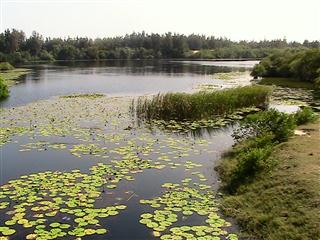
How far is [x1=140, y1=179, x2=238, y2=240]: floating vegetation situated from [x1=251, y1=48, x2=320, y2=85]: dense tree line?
29.7 m

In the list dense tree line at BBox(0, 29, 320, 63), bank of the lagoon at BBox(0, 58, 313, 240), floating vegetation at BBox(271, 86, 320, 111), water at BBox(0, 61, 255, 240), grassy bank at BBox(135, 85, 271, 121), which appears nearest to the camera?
bank of the lagoon at BBox(0, 58, 313, 240)

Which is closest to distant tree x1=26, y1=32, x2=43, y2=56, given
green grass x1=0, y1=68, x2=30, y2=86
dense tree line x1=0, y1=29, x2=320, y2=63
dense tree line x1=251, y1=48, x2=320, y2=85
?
dense tree line x1=0, y1=29, x2=320, y2=63

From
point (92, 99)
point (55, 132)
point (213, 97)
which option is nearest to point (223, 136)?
point (213, 97)

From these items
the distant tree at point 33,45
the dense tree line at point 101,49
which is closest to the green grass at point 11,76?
the dense tree line at point 101,49

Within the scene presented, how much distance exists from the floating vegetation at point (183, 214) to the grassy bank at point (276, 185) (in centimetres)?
57

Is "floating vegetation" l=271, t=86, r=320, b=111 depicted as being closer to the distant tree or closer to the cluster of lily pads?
the cluster of lily pads

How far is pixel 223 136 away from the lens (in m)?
19.0

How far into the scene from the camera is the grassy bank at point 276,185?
29.0 feet

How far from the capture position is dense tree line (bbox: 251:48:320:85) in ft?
150

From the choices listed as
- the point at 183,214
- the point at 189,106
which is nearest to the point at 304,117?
the point at 189,106

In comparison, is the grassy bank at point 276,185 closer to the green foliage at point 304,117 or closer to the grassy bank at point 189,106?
the green foliage at point 304,117

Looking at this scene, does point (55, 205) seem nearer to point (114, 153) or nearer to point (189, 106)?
point (114, 153)

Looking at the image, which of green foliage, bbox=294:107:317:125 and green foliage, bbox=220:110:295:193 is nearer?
green foliage, bbox=220:110:295:193

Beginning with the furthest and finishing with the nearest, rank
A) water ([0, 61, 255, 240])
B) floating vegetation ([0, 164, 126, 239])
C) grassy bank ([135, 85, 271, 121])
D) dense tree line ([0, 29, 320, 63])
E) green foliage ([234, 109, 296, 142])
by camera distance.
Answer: dense tree line ([0, 29, 320, 63]) < grassy bank ([135, 85, 271, 121]) < green foliage ([234, 109, 296, 142]) < water ([0, 61, 255, 240]) < floating vegetation ([0, 164, 126, 239])
